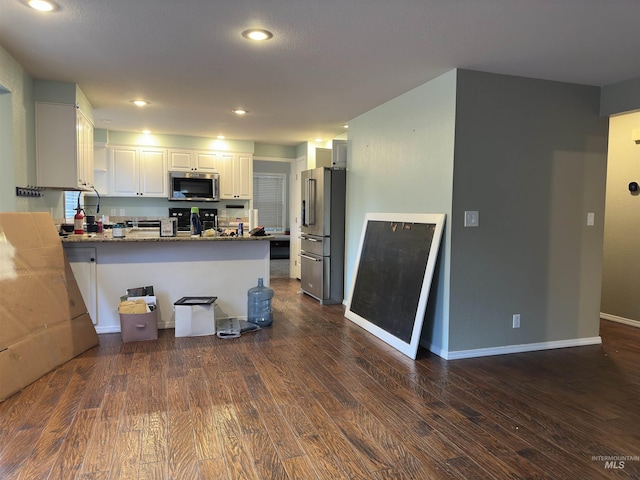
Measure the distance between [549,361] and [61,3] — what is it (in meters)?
4.16

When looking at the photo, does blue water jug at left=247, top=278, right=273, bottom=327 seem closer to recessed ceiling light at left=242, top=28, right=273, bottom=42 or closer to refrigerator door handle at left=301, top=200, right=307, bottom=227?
refrigerator door handle at left=301, top=200, right=307, bottom=227

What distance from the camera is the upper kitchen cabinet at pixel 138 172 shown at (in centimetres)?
637

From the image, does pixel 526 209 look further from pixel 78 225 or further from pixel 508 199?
pixel 78 225

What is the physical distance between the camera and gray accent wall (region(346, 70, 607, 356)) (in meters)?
3.41

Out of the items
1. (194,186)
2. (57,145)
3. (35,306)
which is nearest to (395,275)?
(35,306)

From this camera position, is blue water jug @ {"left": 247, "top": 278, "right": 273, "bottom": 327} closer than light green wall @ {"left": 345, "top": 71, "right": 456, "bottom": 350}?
No

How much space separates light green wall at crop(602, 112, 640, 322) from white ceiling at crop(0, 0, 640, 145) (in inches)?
56.1

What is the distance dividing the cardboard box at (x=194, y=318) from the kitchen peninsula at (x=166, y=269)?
1.03 feet

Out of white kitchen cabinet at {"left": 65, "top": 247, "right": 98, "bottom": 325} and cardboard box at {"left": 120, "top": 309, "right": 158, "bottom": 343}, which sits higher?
white kitchen cabinet at {"left": 65, "top": 247, "right": 98, "bottom": 325}

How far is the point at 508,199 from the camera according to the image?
353 cm

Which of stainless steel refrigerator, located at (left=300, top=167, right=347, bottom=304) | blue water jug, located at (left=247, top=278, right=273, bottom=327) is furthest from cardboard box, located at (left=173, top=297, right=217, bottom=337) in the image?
stainless steel refrigerator, located at (left=300, top=167, right=347, bottom=304)

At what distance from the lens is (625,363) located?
342cm

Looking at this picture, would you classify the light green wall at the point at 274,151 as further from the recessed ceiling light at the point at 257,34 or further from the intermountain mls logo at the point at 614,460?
the intermountain mls logo at the point at 614,460

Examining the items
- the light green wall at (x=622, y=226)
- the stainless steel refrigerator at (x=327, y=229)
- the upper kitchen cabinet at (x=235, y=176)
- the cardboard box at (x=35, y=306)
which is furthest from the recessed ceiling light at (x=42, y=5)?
the light green wall at (x=622, y=226)
